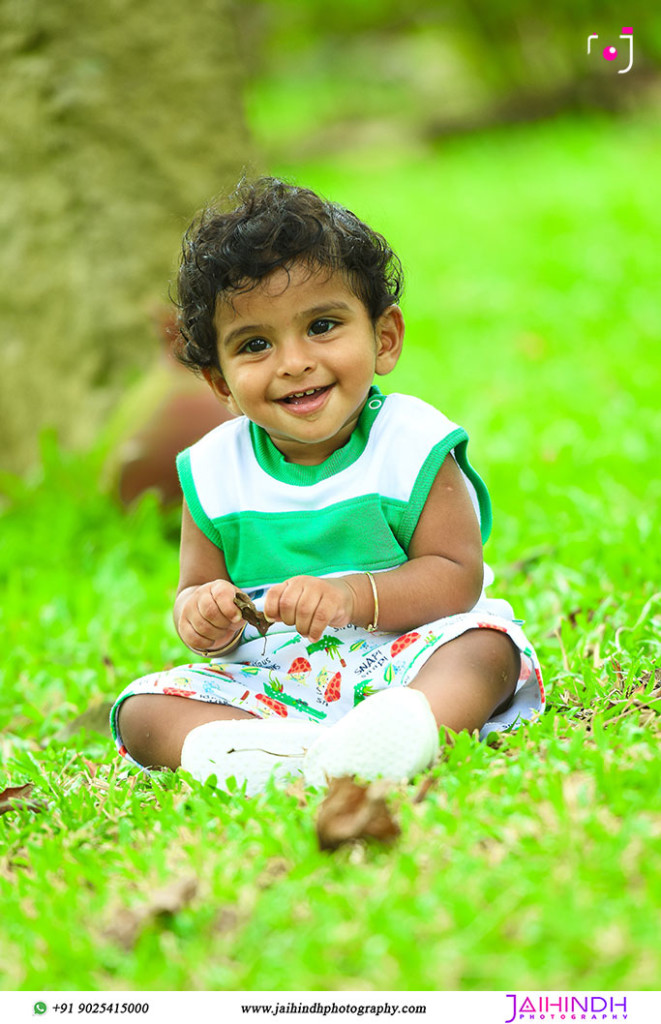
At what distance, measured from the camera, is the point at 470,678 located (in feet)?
7.25

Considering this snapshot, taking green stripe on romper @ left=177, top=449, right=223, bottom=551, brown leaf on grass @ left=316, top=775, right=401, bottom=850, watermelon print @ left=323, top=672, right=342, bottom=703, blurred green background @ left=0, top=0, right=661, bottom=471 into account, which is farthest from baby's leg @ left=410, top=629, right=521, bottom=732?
blurred green background @ left=0, top=0, right=661, bottom=471

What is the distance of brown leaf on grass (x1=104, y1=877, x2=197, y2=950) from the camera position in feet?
5.45

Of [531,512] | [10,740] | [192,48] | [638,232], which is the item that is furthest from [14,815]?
[638,232]

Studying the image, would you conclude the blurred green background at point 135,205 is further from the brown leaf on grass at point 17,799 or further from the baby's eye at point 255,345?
the brown leaf on grass at point 17,799

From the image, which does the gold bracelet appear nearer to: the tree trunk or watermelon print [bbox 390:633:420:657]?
watermelon print [bbox 390:633:420:657]

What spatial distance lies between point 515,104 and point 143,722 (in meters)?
13.1

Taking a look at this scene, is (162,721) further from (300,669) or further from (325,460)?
(325,460)

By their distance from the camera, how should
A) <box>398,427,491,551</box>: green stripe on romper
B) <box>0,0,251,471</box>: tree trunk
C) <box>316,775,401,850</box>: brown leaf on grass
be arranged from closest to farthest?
<box>316,775,401,850</box>: brown leaf on grass → <box>398,427,491,551</box>: green stripe on romper → <box>0,0,251,471</box>: tree trunk

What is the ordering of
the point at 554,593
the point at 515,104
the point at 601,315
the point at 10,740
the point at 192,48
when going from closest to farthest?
the point at 10,740, the point at 554,593, the point at 192,48, the point at 601,315, the point at 515,104

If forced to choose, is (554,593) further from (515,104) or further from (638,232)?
(515,104)

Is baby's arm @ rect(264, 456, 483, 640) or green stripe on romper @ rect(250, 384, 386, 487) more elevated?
green stripe on romper @ rect(250, 384, 386, 487)

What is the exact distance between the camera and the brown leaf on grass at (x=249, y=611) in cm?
→ 226

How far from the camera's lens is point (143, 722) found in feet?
7.91

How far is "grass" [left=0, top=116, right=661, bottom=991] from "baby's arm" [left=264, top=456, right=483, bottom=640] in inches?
12.3
